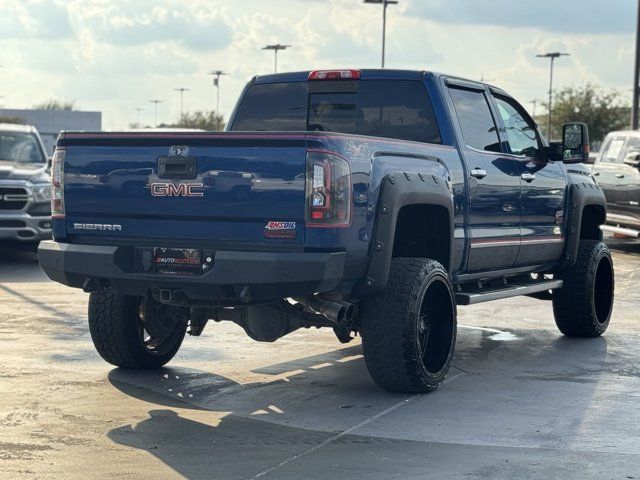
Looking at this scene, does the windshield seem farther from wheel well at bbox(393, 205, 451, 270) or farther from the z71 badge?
the z71 badge

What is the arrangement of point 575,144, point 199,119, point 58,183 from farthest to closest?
point 199,119
point 575,144
point 58,183

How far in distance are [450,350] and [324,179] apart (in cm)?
176

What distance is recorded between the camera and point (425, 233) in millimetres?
8102

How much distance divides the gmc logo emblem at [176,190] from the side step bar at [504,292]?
7.59 feet

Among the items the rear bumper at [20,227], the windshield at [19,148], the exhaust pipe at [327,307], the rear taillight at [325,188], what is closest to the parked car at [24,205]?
the rear bumper at [20,227]

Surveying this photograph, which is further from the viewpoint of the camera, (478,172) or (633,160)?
(633,160)

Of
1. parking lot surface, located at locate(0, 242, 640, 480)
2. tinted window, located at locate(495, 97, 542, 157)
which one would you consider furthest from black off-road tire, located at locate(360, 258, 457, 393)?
tinted window, located at locate(495, 97, 542, 157)

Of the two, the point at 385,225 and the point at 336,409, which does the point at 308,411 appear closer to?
the point at 336,409

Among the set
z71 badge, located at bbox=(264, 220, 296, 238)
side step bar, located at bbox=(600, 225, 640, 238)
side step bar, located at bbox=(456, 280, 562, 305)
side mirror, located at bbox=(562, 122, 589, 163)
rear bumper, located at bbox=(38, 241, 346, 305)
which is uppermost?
side mirror, located at bbox=(562, 122, 589, 163)

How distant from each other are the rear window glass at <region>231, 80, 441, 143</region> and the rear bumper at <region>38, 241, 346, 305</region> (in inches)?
79.3

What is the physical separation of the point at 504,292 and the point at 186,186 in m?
3.01

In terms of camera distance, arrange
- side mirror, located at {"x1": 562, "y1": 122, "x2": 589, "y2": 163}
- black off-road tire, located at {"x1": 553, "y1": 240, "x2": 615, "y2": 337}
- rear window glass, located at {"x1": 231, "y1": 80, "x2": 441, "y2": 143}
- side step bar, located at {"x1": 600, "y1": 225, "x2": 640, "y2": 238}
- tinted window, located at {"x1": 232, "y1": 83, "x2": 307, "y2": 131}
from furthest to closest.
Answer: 1. side step bar, located at {"x1": 600, "y1": 225, "x2": 640, "y2": 238}
2. black off-road tire, located at {"x1": 553, "y1": 240, "x2": 615, "y2": 337}
3. side mirror, located at {"x1": 562, "y1": 122, "x2": 589, "y2": 163}
4. tinted window, located at {"x1": 232, "y1": 83, "x2": 307, "y2": 131}
5. rear window glass, located at {"x1": 231, "y1": 80, "x2": 441, "y2": 143}

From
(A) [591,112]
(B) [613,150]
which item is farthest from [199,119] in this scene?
(B) [613,150]

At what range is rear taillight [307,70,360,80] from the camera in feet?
28.6
